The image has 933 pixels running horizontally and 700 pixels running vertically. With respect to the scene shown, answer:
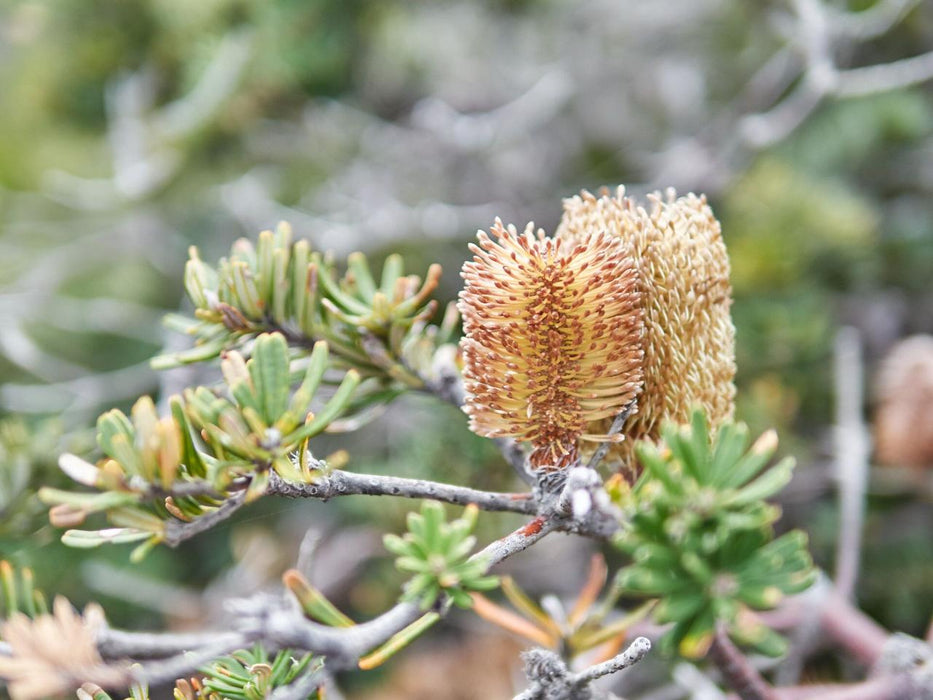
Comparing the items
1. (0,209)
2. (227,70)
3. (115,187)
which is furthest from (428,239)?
(0,209)

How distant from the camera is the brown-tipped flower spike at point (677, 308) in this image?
293 millimetres

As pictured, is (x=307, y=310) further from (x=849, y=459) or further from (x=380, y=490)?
(x=849, y=459)

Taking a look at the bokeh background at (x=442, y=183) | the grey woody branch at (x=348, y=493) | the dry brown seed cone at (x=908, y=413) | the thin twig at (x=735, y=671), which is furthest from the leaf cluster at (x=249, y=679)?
the dry brown seed cone at (x=908, y=413)

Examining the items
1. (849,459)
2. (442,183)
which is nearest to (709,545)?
(849,459)

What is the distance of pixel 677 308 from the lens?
0.96ft

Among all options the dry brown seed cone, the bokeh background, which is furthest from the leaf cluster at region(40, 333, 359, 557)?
the dry brown seed cone

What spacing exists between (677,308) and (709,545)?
112 millimetres

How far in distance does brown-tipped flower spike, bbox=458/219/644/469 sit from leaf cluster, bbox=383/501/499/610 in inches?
2.5

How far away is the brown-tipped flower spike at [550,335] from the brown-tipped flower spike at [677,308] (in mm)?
13

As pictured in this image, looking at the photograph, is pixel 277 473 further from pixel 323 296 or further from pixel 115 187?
pixel 115 187

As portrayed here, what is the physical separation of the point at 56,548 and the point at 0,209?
2.22ft

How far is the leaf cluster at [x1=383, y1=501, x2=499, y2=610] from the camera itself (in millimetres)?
224

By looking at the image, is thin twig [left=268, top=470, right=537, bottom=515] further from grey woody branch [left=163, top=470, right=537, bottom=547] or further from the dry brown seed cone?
the dry brown seed cone

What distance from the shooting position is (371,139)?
102 centimetres
